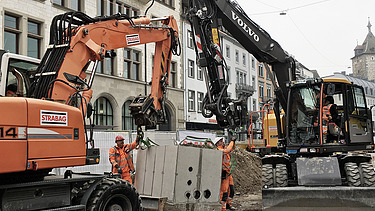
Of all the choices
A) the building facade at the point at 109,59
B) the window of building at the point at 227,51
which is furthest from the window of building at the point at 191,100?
the window of building at the point at 227,51

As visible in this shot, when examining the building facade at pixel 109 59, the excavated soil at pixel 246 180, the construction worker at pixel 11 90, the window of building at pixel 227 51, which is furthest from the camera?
the window of building at pixel 227 51

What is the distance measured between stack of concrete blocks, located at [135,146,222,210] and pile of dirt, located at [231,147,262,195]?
505 cm

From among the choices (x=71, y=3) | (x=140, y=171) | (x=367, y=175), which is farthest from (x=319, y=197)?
(x=71, y=3)

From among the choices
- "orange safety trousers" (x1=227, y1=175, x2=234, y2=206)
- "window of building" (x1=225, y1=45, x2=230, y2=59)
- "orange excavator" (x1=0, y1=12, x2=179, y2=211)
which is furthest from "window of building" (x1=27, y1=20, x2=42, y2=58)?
"window of building" (x1=225, y1=45, x2=230, y2=59)

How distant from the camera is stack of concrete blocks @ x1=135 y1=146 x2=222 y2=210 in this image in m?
8.18

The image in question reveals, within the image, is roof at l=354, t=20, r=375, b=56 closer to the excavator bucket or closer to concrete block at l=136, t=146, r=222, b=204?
the excavator bucket

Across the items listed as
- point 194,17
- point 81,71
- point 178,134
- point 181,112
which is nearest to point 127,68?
point 181,112

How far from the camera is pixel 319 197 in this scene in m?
8.18

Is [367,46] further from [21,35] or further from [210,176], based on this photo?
[210,176]

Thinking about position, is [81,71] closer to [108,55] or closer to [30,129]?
[108,55]

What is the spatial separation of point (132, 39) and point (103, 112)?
17748mm

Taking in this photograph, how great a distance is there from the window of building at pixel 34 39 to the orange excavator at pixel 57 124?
14416 mm

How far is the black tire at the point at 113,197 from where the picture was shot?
644 cm

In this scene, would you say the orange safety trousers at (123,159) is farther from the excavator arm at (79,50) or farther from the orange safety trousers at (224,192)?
the orange safety trousers at (224,192)
